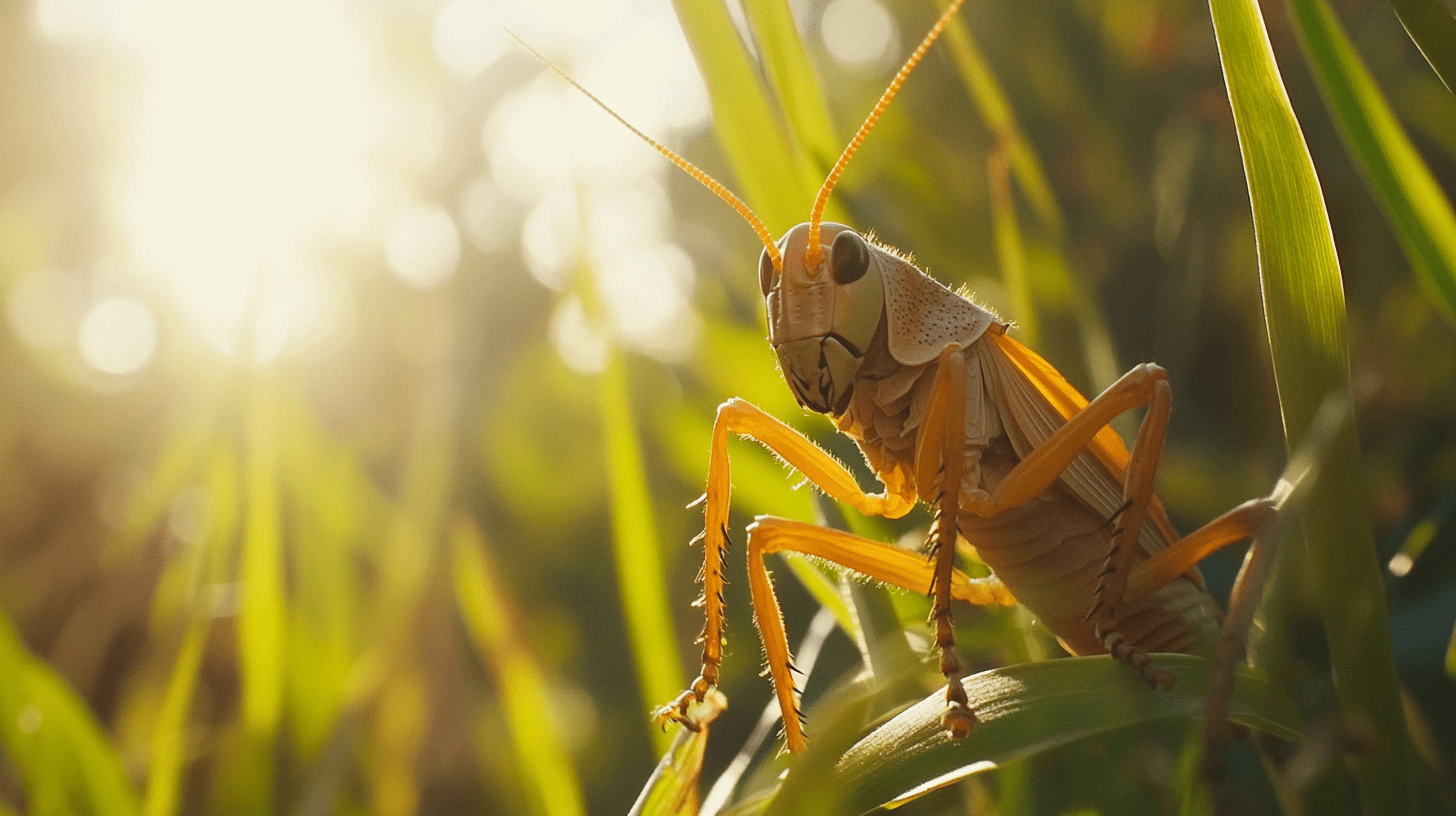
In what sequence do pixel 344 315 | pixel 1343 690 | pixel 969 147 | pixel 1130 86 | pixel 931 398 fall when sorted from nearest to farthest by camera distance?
pixel 1343 690
pixel 931 398
pixel 1130 86
pixel 969 147
pixel 344 315

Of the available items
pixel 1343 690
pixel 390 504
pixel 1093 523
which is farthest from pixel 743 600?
pixel 1343 690

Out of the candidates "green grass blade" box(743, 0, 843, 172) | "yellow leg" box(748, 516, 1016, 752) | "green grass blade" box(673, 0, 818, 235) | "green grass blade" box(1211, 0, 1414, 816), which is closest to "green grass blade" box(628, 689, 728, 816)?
"yellow leg" box(748, 516, 1016, 752)

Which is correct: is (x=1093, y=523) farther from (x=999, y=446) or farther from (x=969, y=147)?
(x=969, y=147)

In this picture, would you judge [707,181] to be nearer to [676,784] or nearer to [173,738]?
[676,784]

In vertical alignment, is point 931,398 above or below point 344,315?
below

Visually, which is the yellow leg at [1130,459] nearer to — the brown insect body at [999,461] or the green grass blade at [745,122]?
the brown insect body at [999,461]

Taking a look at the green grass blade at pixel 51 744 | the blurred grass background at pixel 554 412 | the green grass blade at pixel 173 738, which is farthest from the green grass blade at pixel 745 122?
the green grass blade at pixel 51 744

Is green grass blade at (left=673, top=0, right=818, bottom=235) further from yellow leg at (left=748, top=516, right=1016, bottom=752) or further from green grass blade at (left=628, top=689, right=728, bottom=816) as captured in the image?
green grass blade at (left=628, top=689, right=728, bottom=816)
